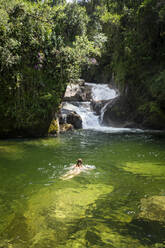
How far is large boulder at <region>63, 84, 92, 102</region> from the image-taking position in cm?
2477

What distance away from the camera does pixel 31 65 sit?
44.5 ft

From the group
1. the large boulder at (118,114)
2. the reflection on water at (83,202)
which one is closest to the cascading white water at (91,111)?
the large boulder at (118,114)

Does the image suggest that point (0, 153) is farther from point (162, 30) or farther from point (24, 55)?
point (162, 30)

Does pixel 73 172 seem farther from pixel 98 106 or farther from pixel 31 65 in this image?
pixel 98 106

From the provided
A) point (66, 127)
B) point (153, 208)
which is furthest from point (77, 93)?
point (153, 208)

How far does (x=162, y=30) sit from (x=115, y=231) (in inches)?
661

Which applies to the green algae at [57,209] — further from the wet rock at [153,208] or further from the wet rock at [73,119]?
the wet rock at [73,119]

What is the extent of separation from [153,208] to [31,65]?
1172cm

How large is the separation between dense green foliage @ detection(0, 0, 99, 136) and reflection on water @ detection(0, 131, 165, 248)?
4.86 meters

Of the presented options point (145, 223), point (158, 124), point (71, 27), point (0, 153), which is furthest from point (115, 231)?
point (71, 27)

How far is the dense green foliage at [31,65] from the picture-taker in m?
12.8

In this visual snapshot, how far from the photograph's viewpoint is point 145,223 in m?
3.60

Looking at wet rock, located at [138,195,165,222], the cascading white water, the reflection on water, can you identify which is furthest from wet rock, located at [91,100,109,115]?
wet rock, located at [138,195,165,222]

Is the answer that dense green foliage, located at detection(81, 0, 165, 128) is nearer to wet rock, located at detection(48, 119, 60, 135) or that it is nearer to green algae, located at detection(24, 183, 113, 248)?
wet rock, located at detection(48, 119, 60, 135)
